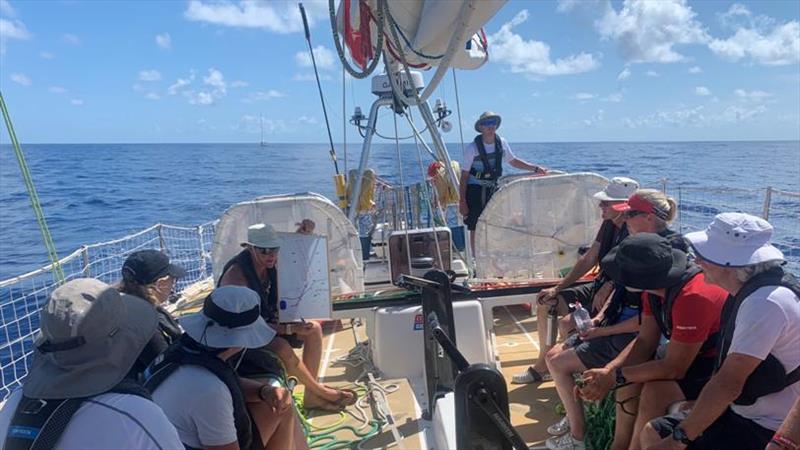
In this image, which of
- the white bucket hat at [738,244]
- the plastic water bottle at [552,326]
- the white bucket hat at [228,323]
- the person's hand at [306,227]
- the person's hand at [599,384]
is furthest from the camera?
the person's hand at [306,227]

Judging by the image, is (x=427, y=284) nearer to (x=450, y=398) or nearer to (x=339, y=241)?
(x=450, y=398)

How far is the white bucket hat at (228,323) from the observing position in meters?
1.90

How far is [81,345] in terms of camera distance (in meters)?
1.21

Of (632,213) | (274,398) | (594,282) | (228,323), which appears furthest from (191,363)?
(594,282)

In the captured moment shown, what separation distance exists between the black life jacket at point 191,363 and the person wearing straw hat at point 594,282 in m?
1.99

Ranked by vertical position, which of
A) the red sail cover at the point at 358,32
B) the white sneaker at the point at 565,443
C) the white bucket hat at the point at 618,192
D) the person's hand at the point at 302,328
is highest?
the red sail cover at the point at 358,32

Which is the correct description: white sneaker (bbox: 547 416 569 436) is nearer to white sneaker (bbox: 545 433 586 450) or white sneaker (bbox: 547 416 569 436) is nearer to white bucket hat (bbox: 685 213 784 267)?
white sneaker (bbox: 545 433 586 450)

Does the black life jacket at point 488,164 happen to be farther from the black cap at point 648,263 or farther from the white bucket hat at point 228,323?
the white bucket hat at point 228,323

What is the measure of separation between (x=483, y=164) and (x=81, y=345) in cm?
414

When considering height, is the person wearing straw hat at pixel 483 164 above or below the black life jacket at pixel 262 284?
above

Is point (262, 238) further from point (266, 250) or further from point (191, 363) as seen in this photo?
point (191, 363)

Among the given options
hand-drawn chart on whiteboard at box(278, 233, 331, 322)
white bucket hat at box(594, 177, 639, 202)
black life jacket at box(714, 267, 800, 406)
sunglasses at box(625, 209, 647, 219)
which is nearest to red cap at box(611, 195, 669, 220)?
sunglasses at box(625, 209, 647, 219)

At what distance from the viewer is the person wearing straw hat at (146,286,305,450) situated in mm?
1749

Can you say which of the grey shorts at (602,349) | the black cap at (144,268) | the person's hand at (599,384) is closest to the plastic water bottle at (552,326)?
the grey shorts at (602,349)
